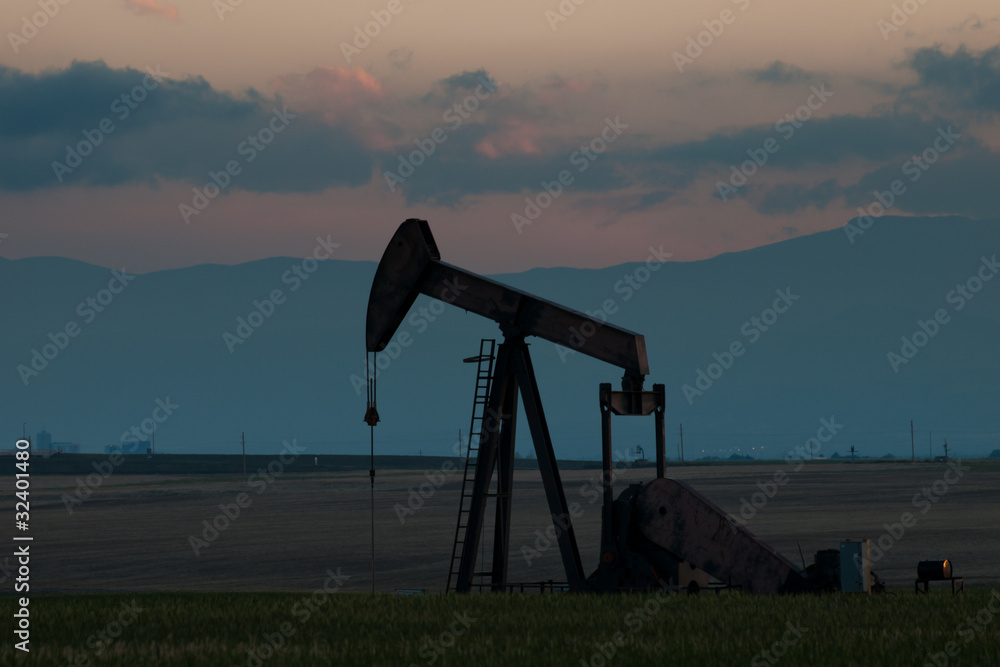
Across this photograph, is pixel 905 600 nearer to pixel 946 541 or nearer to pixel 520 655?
pixel 520 655

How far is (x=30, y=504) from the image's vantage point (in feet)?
263

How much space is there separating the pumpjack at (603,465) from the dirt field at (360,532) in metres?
12.0

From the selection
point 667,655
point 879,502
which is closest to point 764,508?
point 879,502

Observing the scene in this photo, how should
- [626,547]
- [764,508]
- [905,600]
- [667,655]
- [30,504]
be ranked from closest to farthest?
[667,655] < [905,600] < [626,547] < [764,508] < [30,504]

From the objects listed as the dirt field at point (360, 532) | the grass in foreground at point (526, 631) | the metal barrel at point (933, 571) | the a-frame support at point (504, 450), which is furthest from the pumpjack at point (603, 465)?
the dirt field at point (360, 532)

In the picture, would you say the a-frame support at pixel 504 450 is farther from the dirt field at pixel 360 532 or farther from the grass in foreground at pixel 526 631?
the dirt field at pixel 360 532

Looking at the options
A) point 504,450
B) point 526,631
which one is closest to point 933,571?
point 504,450

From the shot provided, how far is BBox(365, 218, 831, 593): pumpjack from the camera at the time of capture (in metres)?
18.7

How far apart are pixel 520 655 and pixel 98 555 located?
34.9 m

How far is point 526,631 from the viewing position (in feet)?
50.7

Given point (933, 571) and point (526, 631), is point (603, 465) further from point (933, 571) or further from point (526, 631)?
point (933, 571)

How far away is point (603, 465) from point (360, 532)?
35671 millimetres

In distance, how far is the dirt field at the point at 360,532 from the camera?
3656 cm

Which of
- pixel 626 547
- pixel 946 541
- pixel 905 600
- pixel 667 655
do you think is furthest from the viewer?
pixel 946 541
